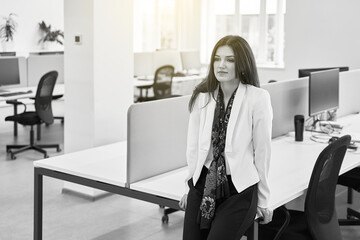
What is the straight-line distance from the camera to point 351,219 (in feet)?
12.9

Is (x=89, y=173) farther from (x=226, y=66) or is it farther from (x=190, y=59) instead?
(x=190, y=59)

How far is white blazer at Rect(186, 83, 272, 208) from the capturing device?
2287 millimetres

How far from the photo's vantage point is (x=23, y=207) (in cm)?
432

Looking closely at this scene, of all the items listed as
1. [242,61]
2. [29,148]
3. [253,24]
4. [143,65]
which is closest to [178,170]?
[242,61]

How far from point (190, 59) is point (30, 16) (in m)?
3.60

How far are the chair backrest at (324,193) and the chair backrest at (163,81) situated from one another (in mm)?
5019

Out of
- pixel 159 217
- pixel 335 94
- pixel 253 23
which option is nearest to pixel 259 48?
pixel 253 23

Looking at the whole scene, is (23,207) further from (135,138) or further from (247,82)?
(247,82)

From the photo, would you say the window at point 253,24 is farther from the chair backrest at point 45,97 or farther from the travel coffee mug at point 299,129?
the travel coffee mug at point 299,129

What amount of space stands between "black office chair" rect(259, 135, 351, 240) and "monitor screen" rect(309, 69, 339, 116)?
1.45 meters

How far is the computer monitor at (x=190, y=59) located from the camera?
9723mm

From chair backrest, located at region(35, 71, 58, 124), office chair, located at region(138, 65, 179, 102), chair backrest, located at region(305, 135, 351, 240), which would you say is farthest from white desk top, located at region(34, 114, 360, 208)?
office chair, located at region(138, 65, 179, 102)

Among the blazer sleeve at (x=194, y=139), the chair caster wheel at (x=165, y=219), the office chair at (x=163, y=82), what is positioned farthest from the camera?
the office chair at (x=163, y=82)

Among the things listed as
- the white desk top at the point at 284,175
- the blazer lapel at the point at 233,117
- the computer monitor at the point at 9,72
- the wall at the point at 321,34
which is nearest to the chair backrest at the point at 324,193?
the white desk top at the point at 284,175
